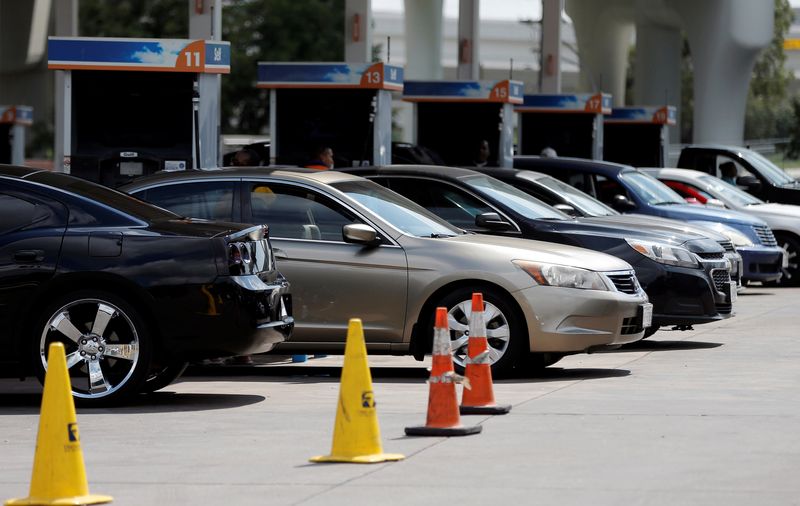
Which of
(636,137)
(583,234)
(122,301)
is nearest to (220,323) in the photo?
(122,301)

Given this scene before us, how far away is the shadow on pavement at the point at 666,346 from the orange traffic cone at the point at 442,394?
19.2 ft

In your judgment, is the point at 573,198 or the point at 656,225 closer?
the point at 656,225

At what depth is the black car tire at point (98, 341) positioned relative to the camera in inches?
401

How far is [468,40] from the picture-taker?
37906 mm

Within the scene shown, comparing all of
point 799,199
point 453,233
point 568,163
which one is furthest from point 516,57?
point 453,233

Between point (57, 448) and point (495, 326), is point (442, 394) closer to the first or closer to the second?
Result: point (57, 448)

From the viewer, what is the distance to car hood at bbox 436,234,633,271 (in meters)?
11.8

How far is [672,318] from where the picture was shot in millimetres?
14219

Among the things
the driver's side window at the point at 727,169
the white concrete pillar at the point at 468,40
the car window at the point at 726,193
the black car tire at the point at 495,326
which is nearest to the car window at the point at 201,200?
the black car tire at the point at 495,326

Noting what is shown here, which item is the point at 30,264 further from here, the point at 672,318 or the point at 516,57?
the point at 516,57

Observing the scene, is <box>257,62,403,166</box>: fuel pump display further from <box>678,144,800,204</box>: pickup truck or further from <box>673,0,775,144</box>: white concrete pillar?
<box>673,0,775,144</box>: white concrete pillar

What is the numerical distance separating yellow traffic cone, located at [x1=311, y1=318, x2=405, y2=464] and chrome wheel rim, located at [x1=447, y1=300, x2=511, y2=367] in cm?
375

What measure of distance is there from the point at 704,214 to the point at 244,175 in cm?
994

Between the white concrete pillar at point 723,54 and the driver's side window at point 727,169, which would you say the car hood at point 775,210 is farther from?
the white concrete pillar at point 723,54
